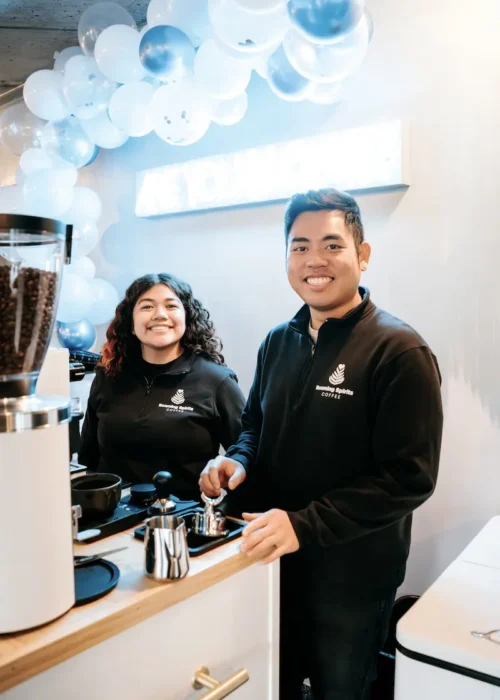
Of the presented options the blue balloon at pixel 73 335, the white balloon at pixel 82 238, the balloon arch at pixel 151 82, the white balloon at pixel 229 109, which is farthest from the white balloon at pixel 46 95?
the blue balloon at pixel 73 335

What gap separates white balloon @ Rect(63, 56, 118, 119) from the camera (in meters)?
2.59

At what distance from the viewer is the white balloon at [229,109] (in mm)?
2400

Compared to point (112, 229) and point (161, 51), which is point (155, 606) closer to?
point (161, 51)

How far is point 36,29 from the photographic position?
3.11m

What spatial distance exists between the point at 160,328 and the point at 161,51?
1025mm

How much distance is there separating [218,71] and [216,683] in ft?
6.35

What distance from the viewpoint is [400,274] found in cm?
233

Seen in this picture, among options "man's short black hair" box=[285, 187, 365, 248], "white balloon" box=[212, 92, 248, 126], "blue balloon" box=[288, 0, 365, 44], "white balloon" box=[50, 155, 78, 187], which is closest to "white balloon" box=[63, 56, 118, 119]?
"white balloon" box=[50, 155, 78, 187]

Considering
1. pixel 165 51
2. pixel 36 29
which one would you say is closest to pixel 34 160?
pixel 36 29

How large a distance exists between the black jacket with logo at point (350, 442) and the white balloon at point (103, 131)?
5.47ft

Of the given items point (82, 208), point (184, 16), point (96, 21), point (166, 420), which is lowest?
point (166, 420)

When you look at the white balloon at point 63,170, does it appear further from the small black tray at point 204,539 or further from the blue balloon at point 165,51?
the small black tray at point 204,539

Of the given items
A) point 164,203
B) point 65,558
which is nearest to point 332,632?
point 65,558

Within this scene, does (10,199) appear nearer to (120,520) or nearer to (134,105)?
(134,105)
